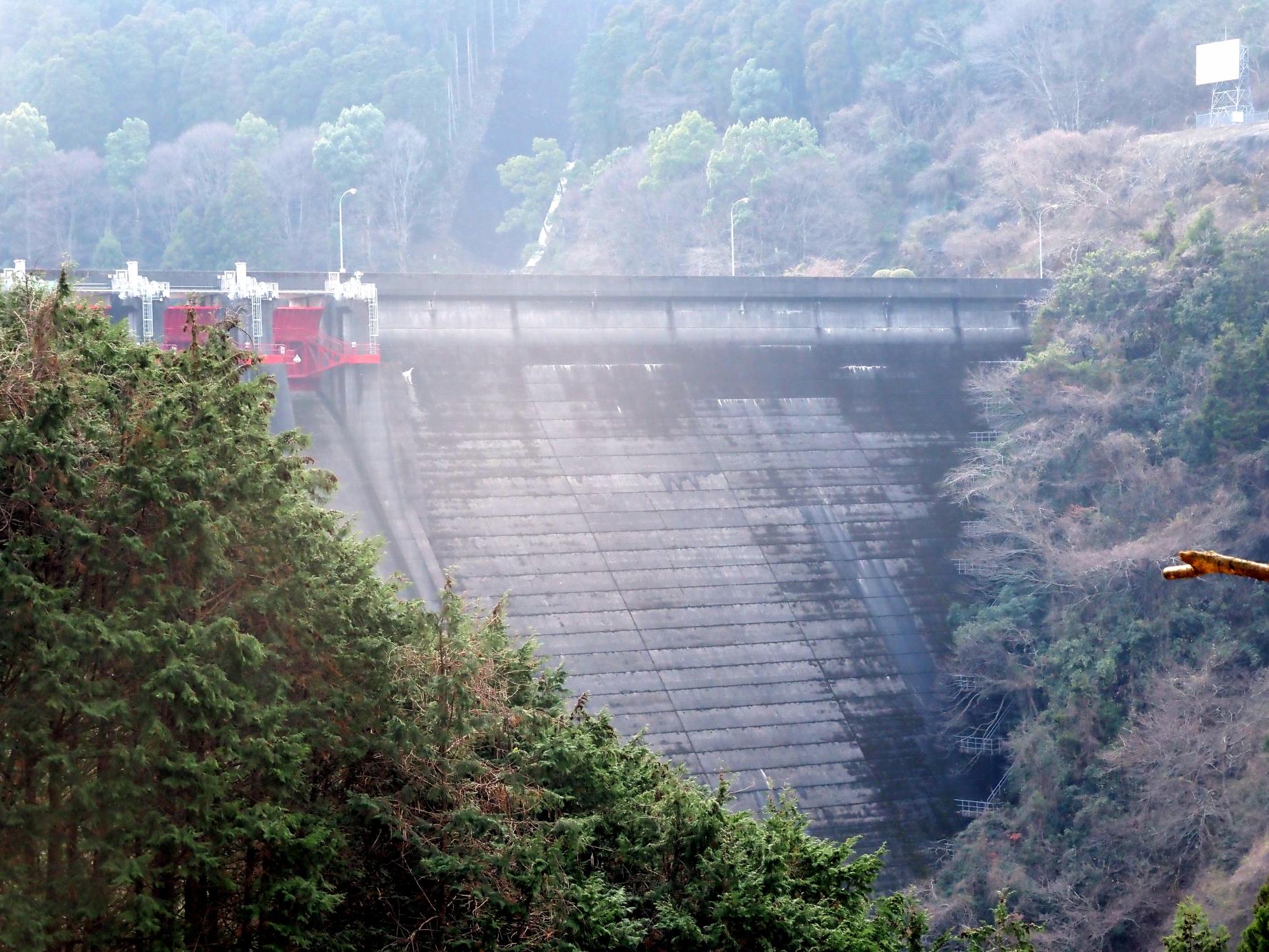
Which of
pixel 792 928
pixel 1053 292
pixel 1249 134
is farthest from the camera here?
pixel 1249 134

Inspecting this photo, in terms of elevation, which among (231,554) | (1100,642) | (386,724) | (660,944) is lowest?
(1100,642)

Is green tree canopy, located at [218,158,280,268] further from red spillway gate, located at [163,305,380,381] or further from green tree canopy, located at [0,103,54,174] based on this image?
red spillway gate, located at [163,305,380,381]

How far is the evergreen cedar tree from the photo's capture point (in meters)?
6.64

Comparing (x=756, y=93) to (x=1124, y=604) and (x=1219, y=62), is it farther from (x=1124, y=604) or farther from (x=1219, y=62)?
(x=1124, y=604)

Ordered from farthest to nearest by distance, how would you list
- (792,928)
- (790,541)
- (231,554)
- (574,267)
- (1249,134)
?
(574,267) < (1249,134) < (790,541) < (792,928) < (231,554)

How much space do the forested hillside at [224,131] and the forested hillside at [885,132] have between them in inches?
241

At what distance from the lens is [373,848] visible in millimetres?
7836

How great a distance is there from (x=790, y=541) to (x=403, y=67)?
104ft

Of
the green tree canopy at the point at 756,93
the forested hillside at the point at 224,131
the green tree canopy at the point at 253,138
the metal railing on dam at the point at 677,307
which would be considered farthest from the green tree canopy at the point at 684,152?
the metal railing on dam at the point at 677,307

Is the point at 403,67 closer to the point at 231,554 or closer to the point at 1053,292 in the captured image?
the point at 1053,292

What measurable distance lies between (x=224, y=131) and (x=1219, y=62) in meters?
27.6

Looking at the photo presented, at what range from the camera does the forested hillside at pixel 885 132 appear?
31625 millimetres

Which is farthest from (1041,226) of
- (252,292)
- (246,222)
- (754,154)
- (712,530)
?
(246,222)

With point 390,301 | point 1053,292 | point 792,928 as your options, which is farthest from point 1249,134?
point 792,928
